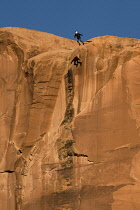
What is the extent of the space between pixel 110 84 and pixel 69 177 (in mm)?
4402

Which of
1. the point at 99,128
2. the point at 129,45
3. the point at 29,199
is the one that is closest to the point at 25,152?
the point at 29,199

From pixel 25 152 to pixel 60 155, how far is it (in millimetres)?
2702

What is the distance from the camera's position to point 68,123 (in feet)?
103

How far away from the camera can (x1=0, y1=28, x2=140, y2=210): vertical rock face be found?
29.4 meters

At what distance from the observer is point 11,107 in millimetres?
34906

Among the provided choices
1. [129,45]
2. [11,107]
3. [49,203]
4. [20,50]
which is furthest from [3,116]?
Result: [129,45]

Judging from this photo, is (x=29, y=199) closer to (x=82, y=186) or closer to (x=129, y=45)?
(x=82, y=186)

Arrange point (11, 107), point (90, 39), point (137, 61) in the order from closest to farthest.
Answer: point (137, 61), point (90, 39), point (11, 107)

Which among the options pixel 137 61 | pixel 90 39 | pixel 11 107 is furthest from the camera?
pixel 11 107

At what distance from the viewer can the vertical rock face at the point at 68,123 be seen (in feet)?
96.6

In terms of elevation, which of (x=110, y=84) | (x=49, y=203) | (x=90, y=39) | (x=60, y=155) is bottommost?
(x=49, y=203)

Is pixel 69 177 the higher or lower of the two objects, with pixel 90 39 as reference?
lower

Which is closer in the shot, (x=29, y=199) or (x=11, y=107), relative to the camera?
(x=29, y=199)

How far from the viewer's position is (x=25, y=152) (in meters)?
33.5
